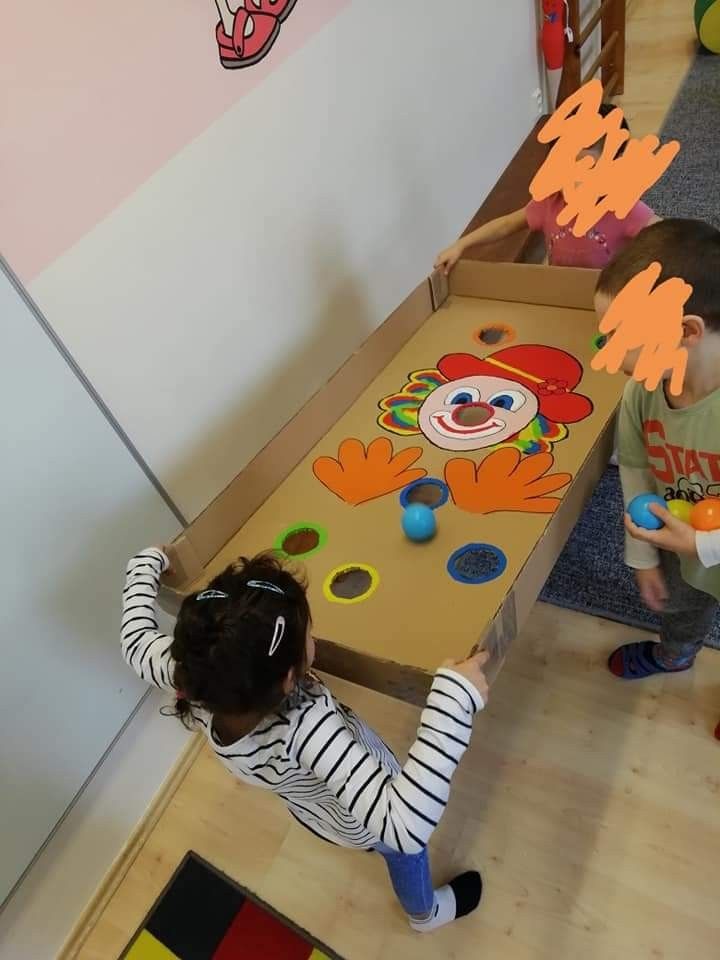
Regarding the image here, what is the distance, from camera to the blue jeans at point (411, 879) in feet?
3.07

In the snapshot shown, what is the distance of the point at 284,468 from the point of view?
3.45 feet

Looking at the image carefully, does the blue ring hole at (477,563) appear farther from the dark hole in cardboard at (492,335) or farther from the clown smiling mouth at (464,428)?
the dark hole in cardboard at (492,335)

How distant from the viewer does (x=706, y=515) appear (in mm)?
761

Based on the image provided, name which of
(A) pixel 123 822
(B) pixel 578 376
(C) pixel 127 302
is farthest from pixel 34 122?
(A) pixel 123 822

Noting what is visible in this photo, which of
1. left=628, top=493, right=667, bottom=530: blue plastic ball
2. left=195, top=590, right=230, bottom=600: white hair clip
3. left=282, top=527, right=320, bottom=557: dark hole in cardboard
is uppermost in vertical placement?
left=195, top=590, right=230, bottom=600: white hair clip

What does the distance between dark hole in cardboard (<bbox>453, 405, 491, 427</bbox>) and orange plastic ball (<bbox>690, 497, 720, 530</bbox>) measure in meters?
0.35

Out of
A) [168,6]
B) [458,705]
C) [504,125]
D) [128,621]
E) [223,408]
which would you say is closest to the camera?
[458,705]

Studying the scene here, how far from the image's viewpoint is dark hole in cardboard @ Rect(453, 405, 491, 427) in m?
1.05

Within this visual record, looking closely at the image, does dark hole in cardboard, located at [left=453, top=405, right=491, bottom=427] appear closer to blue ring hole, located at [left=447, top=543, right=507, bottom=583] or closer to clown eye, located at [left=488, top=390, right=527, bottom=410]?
clown eye, located at [left=488, top=390, right=527, bottom=410]

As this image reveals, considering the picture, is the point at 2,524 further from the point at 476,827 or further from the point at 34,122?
the point at 476,827

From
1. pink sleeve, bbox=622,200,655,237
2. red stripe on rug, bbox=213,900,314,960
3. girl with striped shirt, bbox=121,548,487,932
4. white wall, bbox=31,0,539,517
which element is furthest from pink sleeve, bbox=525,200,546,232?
red stripe on rug, bbox=213,900,314,960

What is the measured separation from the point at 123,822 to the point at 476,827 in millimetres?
597

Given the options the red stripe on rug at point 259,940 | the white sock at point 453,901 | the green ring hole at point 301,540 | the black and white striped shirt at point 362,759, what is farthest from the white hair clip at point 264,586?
the red stripe on rug at point 259,940

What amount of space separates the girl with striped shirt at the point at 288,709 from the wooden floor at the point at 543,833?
0.49 meters
